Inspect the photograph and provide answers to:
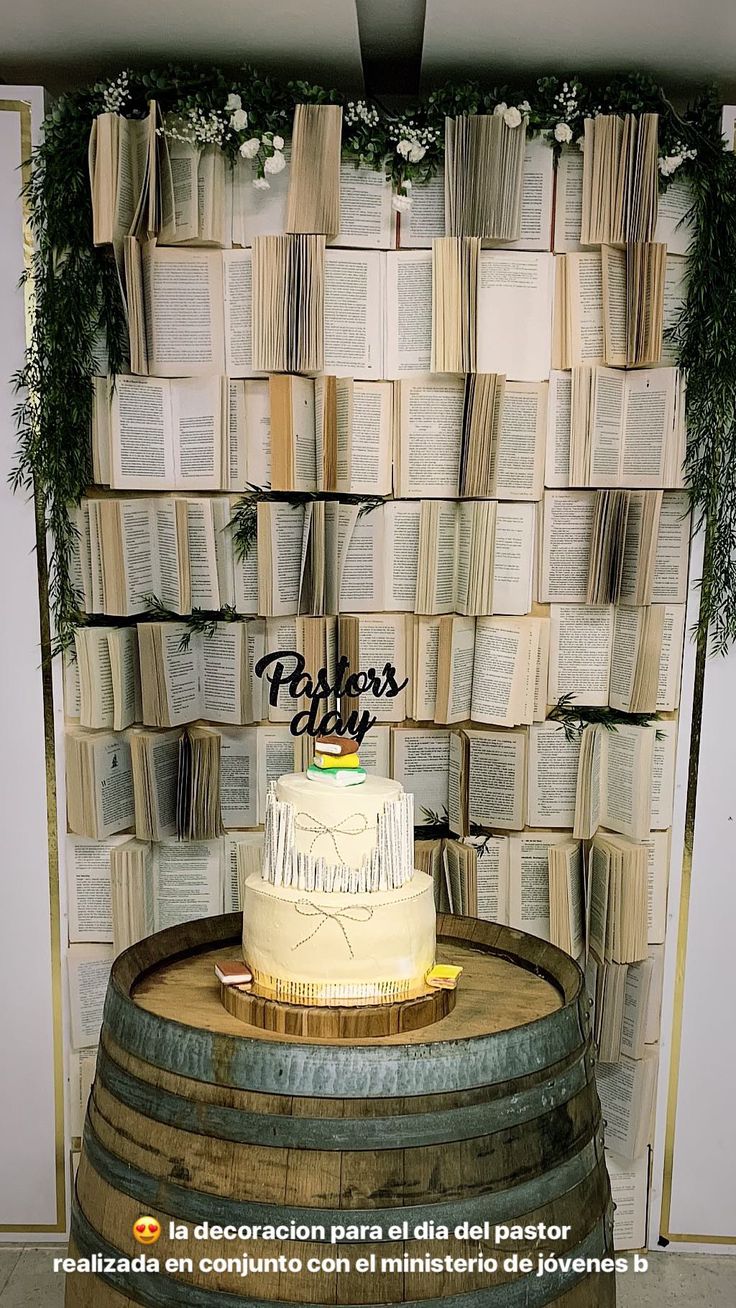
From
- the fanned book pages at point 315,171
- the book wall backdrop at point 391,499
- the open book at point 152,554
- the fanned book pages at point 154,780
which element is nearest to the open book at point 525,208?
the book wall backdrop at point 391,499

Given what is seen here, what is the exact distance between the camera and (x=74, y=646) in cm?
271

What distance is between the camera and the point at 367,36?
8.56ft

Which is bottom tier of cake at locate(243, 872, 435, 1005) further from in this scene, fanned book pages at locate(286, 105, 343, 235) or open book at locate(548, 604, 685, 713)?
fanned book pages at locate(286, 105, 343, 235)

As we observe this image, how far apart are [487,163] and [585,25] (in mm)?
343

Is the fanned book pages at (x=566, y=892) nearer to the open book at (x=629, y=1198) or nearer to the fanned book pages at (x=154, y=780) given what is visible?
the open book at (x=629, y=1198)

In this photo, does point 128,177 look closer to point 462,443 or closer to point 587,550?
point 462,443

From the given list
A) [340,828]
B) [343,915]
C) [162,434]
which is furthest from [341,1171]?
[162,434]

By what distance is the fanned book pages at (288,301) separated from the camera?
2.58m

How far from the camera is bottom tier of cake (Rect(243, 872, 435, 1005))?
65.8 inches

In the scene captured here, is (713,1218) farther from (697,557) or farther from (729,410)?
(729,410)

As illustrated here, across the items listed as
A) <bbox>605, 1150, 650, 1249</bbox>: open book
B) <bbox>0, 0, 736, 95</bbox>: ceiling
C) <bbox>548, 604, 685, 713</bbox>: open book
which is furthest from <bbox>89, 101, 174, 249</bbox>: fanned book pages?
<bbox>605, 1150, 650, 1249</bbox>: open book

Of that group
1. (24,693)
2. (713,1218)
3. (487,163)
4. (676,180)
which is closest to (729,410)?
(676,180)

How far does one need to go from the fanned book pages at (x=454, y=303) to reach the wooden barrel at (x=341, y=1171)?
5.26 feet

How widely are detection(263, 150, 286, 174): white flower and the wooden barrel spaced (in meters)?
1.90
